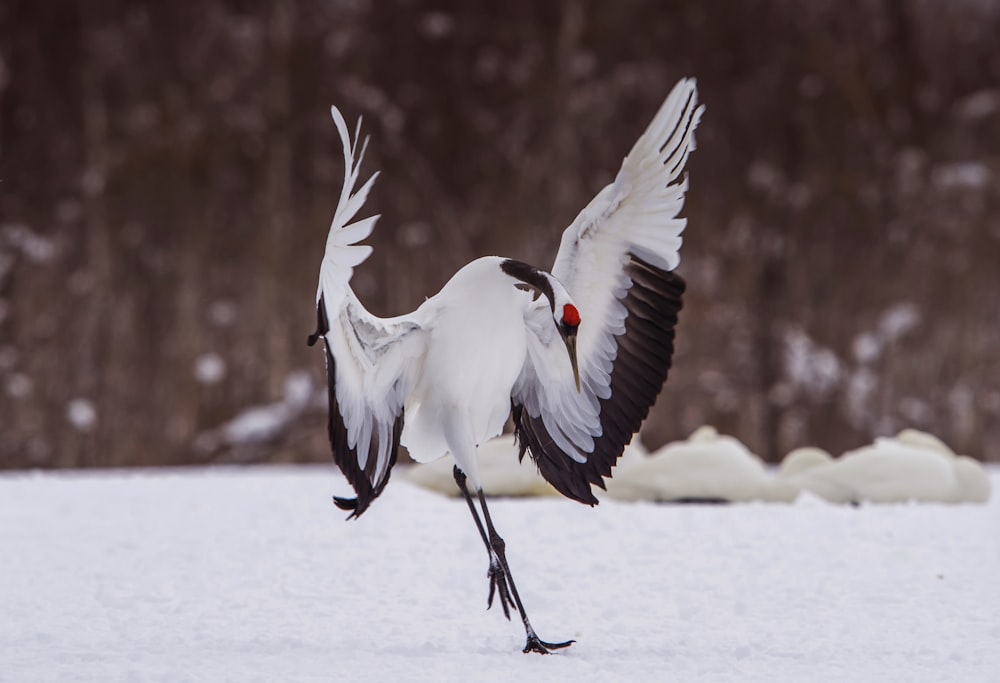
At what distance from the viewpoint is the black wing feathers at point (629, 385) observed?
98.0 inches

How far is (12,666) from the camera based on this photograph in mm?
2104

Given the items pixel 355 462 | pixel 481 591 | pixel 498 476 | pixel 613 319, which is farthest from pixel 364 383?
pixel 498 476

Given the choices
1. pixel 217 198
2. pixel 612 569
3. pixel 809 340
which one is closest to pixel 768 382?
pixel 809 340

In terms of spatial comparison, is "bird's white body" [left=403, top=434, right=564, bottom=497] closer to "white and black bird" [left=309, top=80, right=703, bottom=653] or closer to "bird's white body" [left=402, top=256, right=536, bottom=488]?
"white and black bird" [left=309, top=80, right=703, bottom=653]

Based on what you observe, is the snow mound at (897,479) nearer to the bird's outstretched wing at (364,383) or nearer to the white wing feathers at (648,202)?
the white wing feathers at (648,202)

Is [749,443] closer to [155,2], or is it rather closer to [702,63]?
[702,63]

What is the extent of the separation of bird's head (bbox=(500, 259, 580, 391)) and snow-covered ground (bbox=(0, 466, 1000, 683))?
24.2 inches

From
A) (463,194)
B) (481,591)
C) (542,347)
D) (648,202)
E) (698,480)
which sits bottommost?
(481,591)

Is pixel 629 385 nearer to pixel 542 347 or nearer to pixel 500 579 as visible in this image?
pixel 542 347

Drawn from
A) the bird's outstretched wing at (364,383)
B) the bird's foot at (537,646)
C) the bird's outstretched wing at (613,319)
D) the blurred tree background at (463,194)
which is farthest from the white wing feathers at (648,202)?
the blurred tree background at (463,194)

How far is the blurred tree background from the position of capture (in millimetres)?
7355

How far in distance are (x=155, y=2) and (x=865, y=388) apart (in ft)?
17.3

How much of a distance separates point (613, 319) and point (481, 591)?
0.91 metres

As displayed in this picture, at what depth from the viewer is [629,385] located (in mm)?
2568
